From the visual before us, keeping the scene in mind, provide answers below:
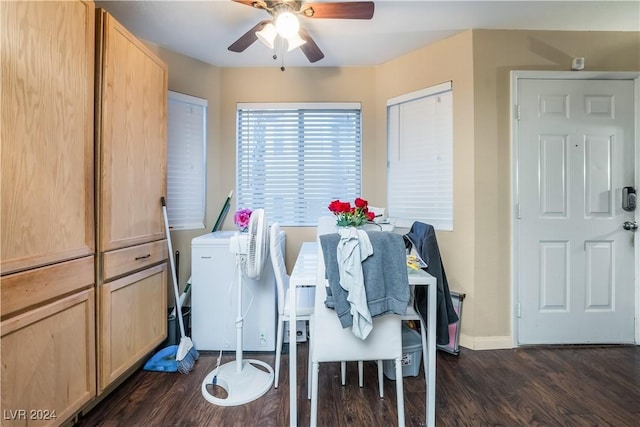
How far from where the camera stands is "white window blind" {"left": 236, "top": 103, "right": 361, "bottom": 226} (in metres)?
2.80

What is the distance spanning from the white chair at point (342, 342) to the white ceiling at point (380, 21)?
1.84 meters

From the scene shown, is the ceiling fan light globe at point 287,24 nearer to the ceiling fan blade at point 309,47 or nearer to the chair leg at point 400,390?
the ceiling fan blade at point 309,47

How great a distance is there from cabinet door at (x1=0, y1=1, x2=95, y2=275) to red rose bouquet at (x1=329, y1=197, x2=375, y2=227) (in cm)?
133

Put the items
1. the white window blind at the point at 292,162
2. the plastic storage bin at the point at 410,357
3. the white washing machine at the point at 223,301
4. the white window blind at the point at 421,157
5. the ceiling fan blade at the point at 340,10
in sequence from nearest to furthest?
the ceiling fan blade at the point at 340,10 → the plastic storage bin at the point at 410,357 → the white washing machine at the point at 223,301 → the white window blind at the point at 421,157 → the white window blind at the point at 292,162

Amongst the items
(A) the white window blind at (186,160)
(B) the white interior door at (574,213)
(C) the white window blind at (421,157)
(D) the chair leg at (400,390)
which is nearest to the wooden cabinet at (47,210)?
(A) the white window blind at (186,160)

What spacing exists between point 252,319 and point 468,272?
1.77 metres

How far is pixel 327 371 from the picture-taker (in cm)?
193

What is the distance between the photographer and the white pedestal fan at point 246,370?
1.64 m

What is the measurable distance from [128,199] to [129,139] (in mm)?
366

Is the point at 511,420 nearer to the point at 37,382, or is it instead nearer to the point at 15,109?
the point at 37,382

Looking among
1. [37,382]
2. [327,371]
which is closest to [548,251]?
[327,371]

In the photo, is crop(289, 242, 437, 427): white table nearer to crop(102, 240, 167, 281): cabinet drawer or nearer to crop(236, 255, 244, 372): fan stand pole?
crop(236, 255, 244, 372): fan stand pole

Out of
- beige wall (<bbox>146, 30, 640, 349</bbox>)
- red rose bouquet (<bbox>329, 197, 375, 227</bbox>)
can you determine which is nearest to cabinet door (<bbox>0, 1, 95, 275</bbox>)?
red rose bouquet (<bbox>329, 197, 375, 227</bbox>)

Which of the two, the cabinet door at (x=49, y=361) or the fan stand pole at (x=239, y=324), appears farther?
the fan stand pole at (x=239, y=324)
